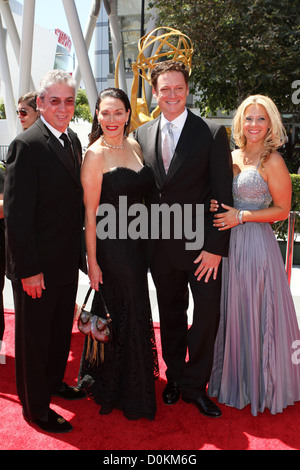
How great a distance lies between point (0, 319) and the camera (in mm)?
3127

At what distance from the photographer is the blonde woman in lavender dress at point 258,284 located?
249cm

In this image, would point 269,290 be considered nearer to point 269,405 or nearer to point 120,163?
point 269,405

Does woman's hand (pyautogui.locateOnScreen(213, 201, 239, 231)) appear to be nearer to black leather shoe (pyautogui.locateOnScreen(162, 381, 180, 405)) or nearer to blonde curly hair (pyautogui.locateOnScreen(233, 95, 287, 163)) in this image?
blonde curly hair (pyautogui.locateOnScreen(233, 95, 287, 163))

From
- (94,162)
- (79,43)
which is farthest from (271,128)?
(79,43)

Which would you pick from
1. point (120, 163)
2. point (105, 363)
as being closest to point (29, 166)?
point (120, 163)

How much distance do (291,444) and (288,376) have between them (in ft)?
1.46

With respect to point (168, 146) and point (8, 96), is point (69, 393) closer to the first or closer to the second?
point (168, 146)

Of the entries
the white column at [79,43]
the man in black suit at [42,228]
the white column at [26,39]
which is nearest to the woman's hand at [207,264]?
the man in black suit at [42,228]

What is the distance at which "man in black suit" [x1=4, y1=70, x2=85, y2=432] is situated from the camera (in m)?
2.07

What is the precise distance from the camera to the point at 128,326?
247cm

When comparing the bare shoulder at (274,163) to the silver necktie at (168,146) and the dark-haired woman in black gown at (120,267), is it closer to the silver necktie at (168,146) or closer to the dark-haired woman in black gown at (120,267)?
the silver necktie at (168,146)

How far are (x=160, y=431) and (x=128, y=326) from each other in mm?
606

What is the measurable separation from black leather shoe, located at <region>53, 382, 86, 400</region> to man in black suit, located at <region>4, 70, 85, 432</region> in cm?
30

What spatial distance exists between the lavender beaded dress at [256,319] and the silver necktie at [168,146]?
17.7 inches
